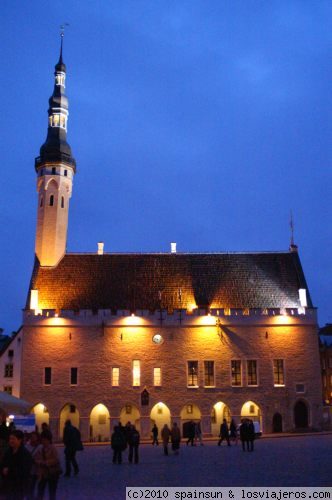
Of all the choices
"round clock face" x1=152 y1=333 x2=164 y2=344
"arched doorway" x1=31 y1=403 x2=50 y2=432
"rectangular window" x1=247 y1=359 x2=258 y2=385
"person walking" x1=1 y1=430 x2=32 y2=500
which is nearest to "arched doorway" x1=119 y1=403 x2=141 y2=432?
"round clock face" x1=152 y1=333 x2=164 y2=344

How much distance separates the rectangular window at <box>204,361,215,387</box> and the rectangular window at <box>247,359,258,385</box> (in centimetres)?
248

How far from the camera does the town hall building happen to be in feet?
133

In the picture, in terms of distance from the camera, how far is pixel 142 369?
4094 centimetres

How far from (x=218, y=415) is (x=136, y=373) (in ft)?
20.7

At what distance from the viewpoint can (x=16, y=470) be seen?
824cm

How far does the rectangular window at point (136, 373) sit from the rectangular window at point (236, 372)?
638cm

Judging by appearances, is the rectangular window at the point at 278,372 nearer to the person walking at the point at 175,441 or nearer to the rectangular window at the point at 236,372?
the rectangular window at the point at 236,372

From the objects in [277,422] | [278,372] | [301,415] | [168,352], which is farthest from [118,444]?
[301,415]

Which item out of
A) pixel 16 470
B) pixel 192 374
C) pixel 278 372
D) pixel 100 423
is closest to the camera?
pixel 16 470

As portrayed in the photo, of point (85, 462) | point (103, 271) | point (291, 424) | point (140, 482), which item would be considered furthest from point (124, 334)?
point (140, 482)

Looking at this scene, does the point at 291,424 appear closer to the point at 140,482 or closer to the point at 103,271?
the point at 103,271

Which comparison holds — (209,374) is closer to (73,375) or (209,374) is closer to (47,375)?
(73,375)

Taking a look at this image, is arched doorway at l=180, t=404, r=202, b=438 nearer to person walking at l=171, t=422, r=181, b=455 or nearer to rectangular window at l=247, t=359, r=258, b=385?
rectangular window at l=247, t=359, r=258, b=385

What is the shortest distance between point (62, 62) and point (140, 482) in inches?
1755
